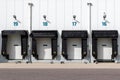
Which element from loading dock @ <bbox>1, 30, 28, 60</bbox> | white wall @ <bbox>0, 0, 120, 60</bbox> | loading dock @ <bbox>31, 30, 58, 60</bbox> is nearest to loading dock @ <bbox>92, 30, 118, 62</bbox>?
white wall @ <bbox>0, 0, 120, 60</bbox>

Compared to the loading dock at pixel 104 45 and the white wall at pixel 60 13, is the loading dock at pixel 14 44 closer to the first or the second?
the white wall at pixel 60 13

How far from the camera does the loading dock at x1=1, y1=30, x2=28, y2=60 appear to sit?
38562 millimetres

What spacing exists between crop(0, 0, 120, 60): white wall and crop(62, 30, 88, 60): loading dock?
65 centimetres

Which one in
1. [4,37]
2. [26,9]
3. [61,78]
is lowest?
[61,78]

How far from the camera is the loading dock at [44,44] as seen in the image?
3822 cm

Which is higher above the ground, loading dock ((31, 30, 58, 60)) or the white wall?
the white wall

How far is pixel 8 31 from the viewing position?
3859 centimetres

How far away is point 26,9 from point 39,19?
1.45 metres

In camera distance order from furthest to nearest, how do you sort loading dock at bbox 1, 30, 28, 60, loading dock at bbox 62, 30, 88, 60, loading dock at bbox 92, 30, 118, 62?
loading dock at bbox 1, 30, 28, 60 < loading dock at bbox 62, 30, 88, 60 < loading dock at bbox 92, 30, 118, 62

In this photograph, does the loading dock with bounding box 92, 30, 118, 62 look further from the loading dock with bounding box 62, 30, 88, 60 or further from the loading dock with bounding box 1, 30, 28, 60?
the loading dock with bounding box 1, 30, 28, 60

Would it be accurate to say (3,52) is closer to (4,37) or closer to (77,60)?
(4,37)

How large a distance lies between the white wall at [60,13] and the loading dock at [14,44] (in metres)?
0.69

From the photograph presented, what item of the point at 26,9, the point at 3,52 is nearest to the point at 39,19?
the point at 26,9

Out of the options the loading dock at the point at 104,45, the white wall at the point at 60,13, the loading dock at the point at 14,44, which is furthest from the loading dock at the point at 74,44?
the loading dock at the point at 14,44
